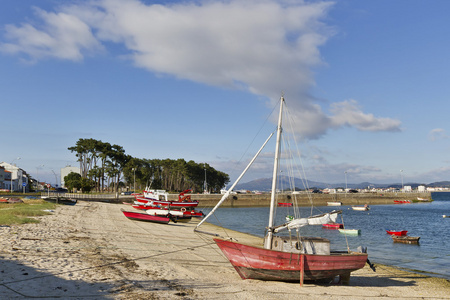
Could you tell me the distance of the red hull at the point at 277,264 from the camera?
18562 millimetres

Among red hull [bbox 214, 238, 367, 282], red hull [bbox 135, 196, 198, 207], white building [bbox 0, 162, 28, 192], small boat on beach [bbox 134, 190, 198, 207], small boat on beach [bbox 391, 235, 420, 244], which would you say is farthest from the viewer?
white building [bbox 0, 162, 28, 192]

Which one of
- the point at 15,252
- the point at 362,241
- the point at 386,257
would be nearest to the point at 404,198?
the point at 362,241

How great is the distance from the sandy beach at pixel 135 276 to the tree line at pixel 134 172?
8560 centimetres

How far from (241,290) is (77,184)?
106535 millimetres

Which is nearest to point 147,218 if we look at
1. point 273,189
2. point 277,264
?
point 273,189

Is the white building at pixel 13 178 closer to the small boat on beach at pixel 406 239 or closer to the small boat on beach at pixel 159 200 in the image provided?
the small boat on beach at pixel 159 200

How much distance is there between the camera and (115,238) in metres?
26.9

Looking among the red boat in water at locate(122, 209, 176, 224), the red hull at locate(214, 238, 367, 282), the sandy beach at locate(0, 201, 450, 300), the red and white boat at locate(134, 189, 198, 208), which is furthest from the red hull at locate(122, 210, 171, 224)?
the red hull at locate(214, 238, 367, 282)

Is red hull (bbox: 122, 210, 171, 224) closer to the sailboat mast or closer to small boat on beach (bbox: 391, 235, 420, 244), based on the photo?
the sailboat mast

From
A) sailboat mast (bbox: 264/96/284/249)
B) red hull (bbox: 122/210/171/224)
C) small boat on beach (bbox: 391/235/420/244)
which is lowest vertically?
small boat on beach (bbox: 391/235/420/244)

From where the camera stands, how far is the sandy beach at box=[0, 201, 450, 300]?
1341 centimetres

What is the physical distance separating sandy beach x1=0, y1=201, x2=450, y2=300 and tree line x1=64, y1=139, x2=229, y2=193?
8560 cm

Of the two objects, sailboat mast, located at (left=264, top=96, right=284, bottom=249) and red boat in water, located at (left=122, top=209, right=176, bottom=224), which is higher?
sailboat mast, located at (left=264, top=96, right=284, bottom=249)

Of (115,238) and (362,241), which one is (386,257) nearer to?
(362,241)
